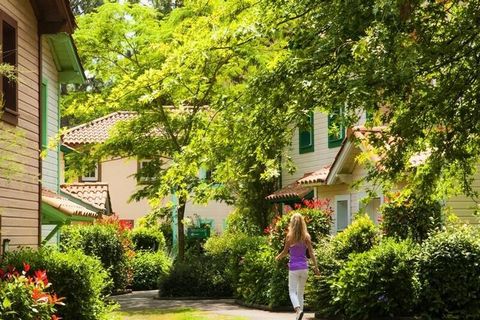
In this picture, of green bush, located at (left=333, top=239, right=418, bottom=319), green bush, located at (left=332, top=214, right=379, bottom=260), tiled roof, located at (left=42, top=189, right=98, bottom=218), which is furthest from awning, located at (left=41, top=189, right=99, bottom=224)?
green bush, located at (left=333, top=239, right=418, bottom=319)

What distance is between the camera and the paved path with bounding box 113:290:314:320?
15766 mm

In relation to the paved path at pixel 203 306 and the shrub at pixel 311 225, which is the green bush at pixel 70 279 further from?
the shrub at pixel 311 225

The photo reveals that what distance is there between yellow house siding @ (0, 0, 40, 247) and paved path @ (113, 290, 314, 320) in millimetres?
4879

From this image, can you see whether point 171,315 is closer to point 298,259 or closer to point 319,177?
point 298,259

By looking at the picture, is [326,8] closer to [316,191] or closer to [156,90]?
[156,90]

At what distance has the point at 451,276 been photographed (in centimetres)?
1283

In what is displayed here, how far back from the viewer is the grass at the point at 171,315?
623 inches

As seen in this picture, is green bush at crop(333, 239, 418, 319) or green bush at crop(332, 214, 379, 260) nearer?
green bush at crop(333, 239, 418, 319)

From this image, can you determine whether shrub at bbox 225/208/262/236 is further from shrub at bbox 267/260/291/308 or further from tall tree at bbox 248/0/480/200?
tall tree at bbox 248/0/480/200

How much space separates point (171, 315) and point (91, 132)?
20824mm

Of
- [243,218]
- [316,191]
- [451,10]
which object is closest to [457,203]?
[316,191]

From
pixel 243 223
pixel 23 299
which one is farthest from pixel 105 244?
pixel 23 299

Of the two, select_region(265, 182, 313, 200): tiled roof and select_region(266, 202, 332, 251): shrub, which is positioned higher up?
select_region(265, 182, 313, 200): tiled roof

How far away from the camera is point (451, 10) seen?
30.3 feet
